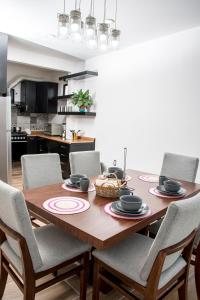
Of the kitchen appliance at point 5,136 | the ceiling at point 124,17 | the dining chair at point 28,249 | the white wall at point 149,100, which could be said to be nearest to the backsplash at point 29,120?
the white wall at point 149,100

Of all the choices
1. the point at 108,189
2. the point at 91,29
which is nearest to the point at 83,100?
the point at 91,29

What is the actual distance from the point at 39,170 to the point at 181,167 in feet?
5.11

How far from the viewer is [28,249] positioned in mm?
1241

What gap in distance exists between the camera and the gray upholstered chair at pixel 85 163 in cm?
254

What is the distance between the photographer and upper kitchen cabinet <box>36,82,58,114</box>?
5945 mm

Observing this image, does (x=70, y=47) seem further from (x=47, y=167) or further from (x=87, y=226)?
(x=87, y=226)

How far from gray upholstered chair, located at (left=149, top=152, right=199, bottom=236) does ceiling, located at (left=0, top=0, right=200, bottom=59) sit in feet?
5.23

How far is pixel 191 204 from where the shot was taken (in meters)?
1.14

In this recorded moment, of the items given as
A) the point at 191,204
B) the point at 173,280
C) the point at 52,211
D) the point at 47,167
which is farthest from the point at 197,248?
the point at 47,167

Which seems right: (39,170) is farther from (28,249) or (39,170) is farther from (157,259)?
(157,259)

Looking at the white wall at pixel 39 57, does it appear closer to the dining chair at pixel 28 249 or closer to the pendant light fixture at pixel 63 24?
the pendant light fixture at pixel 63 24

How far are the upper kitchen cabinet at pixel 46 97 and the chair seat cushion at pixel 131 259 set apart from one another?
496 centimetres

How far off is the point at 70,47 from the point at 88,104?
1064 millimetres

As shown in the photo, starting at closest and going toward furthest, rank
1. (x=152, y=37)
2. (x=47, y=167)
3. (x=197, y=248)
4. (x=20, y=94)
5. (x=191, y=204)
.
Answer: (x=191, y=204)
(x=197, y=248)
(x=47, y=167)
(x=152, y=37)
(x=20, y=94)
